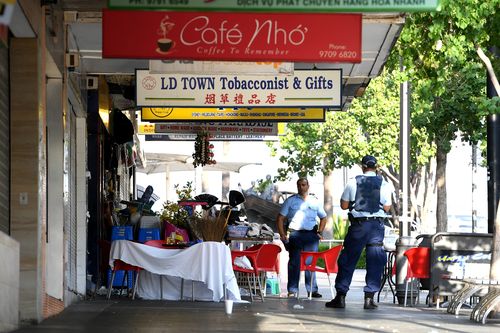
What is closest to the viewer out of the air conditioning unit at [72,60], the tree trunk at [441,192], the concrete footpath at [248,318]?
the concrete footpath at [248,318]

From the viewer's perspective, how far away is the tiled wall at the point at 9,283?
1056 centimetres

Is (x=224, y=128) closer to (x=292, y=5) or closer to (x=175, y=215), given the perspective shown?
(x=175, y=215)

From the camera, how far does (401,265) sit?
1892 centimetres

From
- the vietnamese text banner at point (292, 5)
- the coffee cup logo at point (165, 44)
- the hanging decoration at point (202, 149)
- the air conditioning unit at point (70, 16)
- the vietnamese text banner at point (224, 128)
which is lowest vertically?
the hanging decoration at point (202, 149)

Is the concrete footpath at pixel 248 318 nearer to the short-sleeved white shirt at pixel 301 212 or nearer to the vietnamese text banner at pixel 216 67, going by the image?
the short-sleeved white shirt at pixel 301 212

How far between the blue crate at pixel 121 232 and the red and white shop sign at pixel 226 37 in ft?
24.1

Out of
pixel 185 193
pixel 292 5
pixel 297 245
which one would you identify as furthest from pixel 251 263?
pixel 292 5

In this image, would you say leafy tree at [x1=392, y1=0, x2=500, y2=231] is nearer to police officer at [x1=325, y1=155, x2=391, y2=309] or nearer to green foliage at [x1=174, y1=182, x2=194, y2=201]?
police officer at [x1=325, y1=155, x2=391, y2=309]

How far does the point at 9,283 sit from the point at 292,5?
3.42 metres

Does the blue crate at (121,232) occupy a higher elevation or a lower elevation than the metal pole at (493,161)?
lower

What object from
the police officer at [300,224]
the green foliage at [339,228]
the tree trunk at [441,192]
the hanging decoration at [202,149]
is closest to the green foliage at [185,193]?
the hanging decoration at [202,149]

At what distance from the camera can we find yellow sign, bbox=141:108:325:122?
21031mm

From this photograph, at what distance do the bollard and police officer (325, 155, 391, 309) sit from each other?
8.17 ft

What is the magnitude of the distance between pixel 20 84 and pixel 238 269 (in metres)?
6.75
